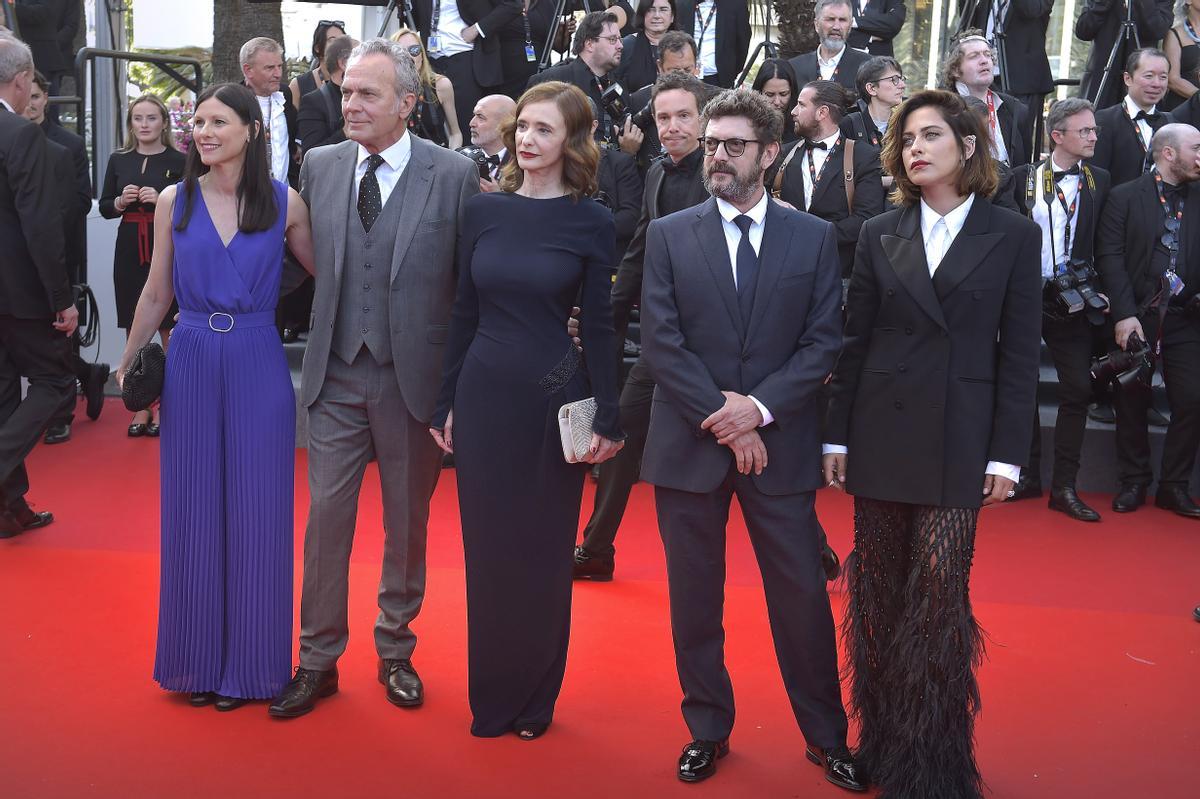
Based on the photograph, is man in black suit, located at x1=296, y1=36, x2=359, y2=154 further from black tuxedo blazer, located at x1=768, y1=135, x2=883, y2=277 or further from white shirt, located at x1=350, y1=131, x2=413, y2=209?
white shirt, located at x1=350, y1=131, x2=413, y2=209

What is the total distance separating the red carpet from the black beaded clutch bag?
3.09 ft

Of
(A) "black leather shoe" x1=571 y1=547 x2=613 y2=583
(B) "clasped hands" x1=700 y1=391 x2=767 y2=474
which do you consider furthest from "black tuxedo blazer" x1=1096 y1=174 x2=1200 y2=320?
(B) "clasped hands" x1=700 y1=391 x2=767 y2=474

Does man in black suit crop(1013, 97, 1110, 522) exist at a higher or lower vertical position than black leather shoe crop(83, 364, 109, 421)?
higher

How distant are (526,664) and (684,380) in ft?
3.36

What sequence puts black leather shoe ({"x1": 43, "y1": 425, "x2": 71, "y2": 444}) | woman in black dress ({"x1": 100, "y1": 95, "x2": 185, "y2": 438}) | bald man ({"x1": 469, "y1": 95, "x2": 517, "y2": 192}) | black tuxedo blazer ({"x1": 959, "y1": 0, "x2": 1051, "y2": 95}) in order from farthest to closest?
black tuxedo blazer ({"x1": 959, "y1": 0, "x2": 1051, "y2": 95}) → woman in black dress ({"x1": 100, "y1": 95, "x2": 185, "y2": 438}) → black leather shoe ({"x1": 43, "y1": 425, "x2": 71, "y2": 444}) → bald man ({"x1": 469, "y1": 95, "x2": 517, "y2": 192})

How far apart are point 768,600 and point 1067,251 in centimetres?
406

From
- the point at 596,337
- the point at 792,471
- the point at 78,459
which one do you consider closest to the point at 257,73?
the point at 78,459

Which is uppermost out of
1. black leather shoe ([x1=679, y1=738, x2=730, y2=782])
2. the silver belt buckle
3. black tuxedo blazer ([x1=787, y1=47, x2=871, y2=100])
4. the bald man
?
black tuxedo blazer ([x1=787, y1=47, x2=871, y2=100])

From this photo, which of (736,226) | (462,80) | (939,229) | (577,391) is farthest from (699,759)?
(462,80)

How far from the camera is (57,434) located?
25.0 ft

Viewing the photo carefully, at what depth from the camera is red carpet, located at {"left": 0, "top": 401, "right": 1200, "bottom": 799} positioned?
140 inches

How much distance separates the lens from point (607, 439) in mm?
3732

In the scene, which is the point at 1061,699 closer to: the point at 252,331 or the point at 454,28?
the point at 252,331

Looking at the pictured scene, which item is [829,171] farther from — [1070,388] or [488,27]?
[488,27]
